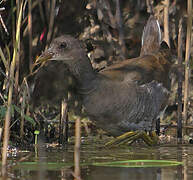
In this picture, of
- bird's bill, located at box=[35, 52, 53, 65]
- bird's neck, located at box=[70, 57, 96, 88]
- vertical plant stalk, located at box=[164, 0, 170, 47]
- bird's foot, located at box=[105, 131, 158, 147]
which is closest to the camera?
bird's bill, located at box=[35, 52, 53, 65]

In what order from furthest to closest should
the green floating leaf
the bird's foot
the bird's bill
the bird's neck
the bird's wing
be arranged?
the bird's wing
the bird's neck
the bird's foot
the bird's bill
the green floating leaf

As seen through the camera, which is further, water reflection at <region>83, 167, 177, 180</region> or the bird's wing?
the bird's wing

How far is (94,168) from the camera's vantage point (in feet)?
11.8

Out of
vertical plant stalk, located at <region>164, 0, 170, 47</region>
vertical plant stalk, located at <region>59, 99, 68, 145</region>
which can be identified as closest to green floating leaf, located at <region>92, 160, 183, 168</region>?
vertical plant stalk, located at <region>59, 99, 68, 145</region>

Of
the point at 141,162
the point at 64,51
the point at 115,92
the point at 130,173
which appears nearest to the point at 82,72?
the point at 64,51

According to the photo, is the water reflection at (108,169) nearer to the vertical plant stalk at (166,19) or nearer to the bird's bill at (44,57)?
the bird's bill at (44,57)

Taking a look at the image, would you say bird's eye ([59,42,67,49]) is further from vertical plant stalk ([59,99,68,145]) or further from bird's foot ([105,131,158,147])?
bird's foot ([105,131,158,147])

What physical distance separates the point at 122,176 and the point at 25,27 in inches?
93.0

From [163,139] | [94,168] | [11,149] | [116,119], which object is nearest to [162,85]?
[163,139]

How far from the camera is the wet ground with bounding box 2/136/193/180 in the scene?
10.6 ft

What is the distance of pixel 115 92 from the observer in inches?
207

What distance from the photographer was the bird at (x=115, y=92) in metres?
5.12

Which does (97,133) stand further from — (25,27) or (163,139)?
(25,27)

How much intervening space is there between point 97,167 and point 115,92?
171 centimetres
